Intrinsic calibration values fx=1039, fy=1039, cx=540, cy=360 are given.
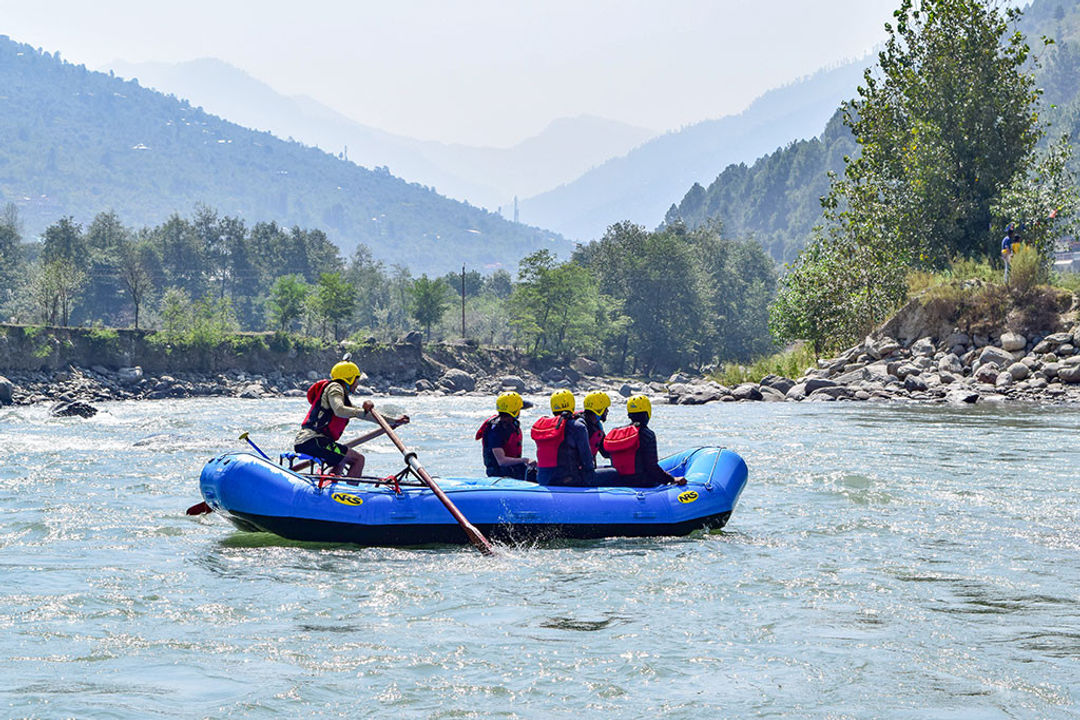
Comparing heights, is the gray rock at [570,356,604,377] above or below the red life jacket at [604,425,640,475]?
above

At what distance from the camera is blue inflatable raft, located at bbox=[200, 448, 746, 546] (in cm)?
949

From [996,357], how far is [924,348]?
2443mm

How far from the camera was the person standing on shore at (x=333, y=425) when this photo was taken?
10.5 m

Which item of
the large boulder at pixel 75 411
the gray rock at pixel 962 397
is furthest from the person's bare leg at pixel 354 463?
the large boulder at pixel 75 411

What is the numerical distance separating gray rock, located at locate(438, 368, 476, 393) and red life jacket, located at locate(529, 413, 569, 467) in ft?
158

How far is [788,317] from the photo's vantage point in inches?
1407

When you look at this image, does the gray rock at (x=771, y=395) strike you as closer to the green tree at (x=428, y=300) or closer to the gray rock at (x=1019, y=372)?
the gray rock at (x=1019, y=372)

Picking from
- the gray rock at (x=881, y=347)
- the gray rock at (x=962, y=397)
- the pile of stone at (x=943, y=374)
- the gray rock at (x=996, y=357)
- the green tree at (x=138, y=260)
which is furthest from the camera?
the green tree at (x=138, y=260)

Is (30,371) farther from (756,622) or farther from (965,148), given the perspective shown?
(756,622)

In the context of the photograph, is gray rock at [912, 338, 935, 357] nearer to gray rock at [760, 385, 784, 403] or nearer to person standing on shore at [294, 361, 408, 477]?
gray rock at [760, 385, 784, 403]

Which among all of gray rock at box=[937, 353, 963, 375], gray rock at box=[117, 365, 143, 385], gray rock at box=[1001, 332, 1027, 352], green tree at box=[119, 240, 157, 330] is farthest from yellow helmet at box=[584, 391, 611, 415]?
green tree at box=[119, 240, 157, 330]

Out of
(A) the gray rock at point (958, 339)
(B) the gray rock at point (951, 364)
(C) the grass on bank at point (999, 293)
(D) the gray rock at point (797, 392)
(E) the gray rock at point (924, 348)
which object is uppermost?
(C) the grass on bank at point (999, 293)

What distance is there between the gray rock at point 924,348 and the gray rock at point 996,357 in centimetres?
185

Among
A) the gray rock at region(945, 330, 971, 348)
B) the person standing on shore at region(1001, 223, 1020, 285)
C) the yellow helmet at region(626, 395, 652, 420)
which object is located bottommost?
the yellow helmet at region(626, 395, 652, 420)
